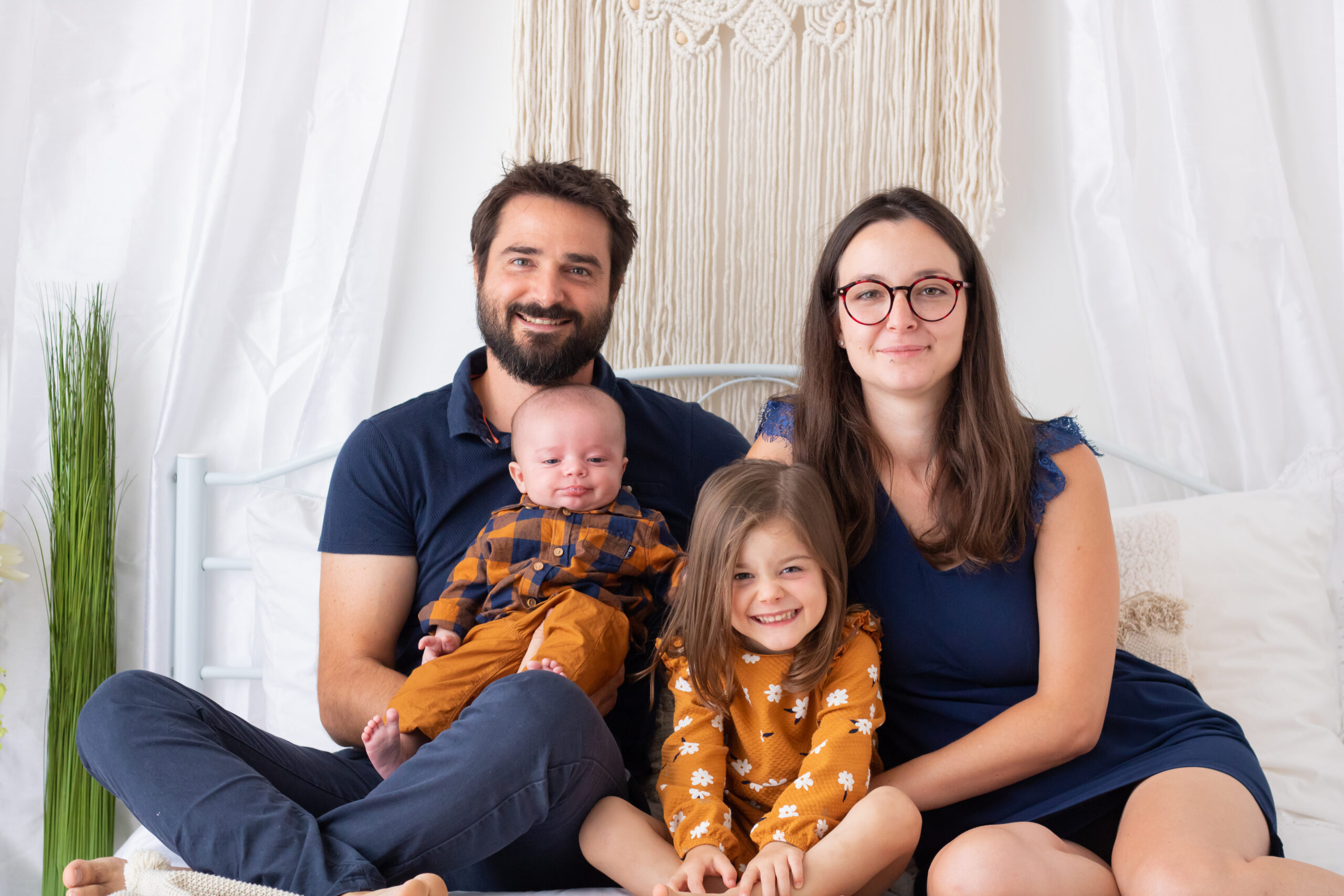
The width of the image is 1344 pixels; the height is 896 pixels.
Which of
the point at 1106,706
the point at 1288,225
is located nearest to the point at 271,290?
the point at 1106,706

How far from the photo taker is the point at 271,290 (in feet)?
6.77

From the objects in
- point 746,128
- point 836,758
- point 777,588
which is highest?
point 746,128

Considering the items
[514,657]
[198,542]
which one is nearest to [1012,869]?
[514,657]

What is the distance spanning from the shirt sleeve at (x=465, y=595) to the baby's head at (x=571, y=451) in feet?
0.36

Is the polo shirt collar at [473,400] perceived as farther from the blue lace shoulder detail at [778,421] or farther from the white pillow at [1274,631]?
the white pillow at [1274,631]

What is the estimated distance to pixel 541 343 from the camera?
175 centimetres

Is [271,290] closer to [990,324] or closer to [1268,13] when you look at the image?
[990,324]

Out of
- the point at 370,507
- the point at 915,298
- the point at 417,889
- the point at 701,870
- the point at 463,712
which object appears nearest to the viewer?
the point at 417,889

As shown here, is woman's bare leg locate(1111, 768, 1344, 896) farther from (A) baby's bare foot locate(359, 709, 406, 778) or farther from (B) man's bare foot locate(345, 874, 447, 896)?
(A) baby's bare foot locate(359, 709, 406, 778)

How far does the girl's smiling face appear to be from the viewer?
1.34m

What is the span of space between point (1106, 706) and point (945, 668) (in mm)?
218

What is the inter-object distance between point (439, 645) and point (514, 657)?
125 millimetres

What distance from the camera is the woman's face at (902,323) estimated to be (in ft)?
4.60

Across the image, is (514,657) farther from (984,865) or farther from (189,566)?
(189,566)
